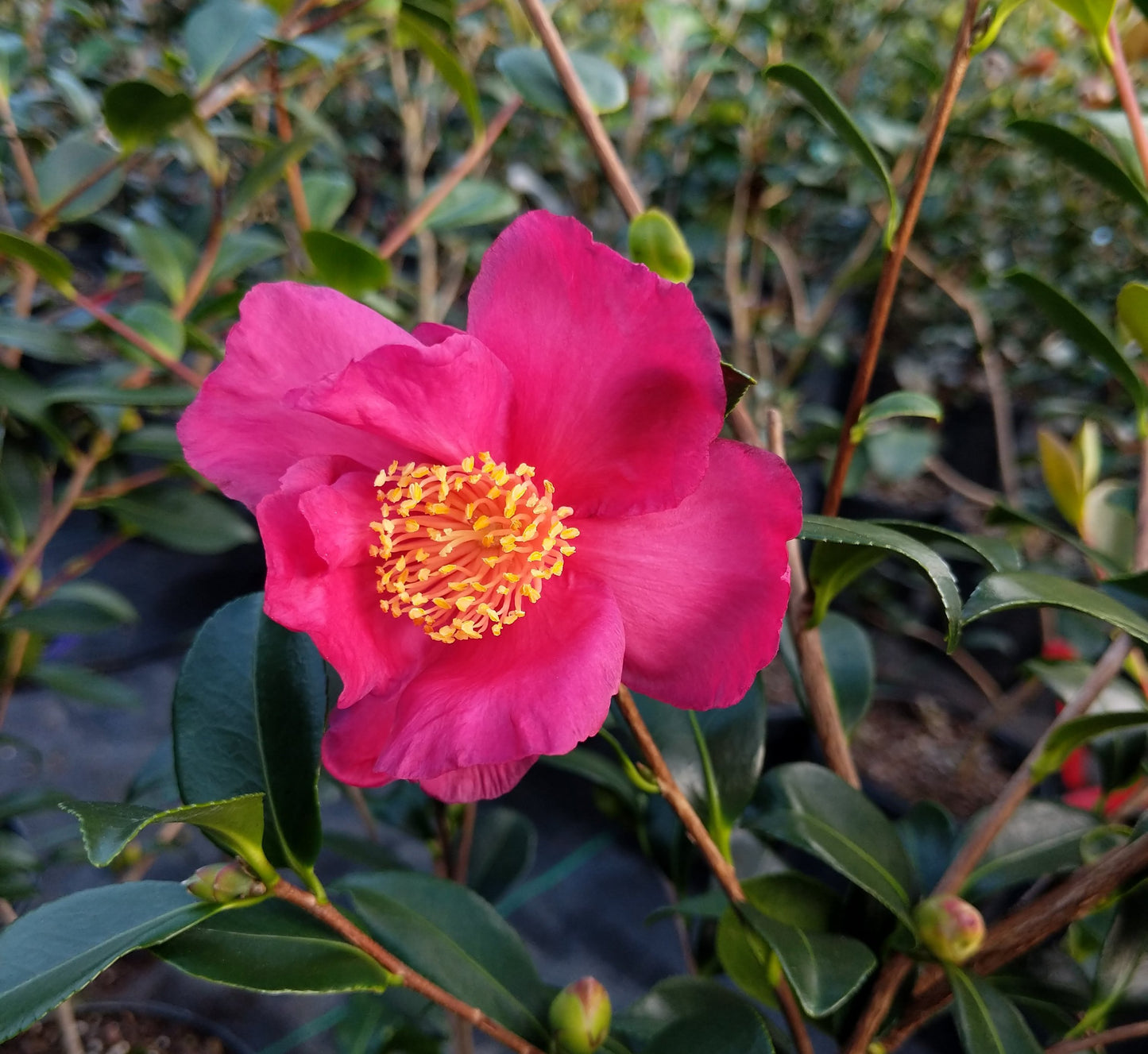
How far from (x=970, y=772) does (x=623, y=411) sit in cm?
154

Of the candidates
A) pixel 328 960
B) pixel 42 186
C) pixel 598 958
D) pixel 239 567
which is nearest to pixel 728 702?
pixel 328 960

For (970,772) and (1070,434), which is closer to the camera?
(970,772)

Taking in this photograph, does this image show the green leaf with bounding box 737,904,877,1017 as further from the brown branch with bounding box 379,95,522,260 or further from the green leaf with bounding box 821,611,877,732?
the brown branch with bounding box 379,95,522,260

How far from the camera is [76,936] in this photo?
0.47 m

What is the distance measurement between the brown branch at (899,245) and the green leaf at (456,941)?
1.41 feet

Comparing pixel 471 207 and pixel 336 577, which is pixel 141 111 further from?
pixel 336 577

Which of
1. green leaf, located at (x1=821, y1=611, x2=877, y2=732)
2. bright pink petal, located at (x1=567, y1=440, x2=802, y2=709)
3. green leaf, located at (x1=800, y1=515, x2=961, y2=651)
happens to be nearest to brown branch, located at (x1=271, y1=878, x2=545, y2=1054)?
bright pink petal, located at (x1=567, y1=440, x2=802, y2=709)

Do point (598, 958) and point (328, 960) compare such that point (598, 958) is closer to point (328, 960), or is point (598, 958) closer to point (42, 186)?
point (328, 960)

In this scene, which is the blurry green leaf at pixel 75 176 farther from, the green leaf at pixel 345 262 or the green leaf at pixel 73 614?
the green leaf at pixel 73 614

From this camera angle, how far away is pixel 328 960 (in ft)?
1.69

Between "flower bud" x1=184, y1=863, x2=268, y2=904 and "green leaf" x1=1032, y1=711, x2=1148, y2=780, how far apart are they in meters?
0.56

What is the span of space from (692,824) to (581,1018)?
18cm

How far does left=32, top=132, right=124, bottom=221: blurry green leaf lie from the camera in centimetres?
94

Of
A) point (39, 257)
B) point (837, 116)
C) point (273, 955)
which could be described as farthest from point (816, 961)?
point (39, 257)
